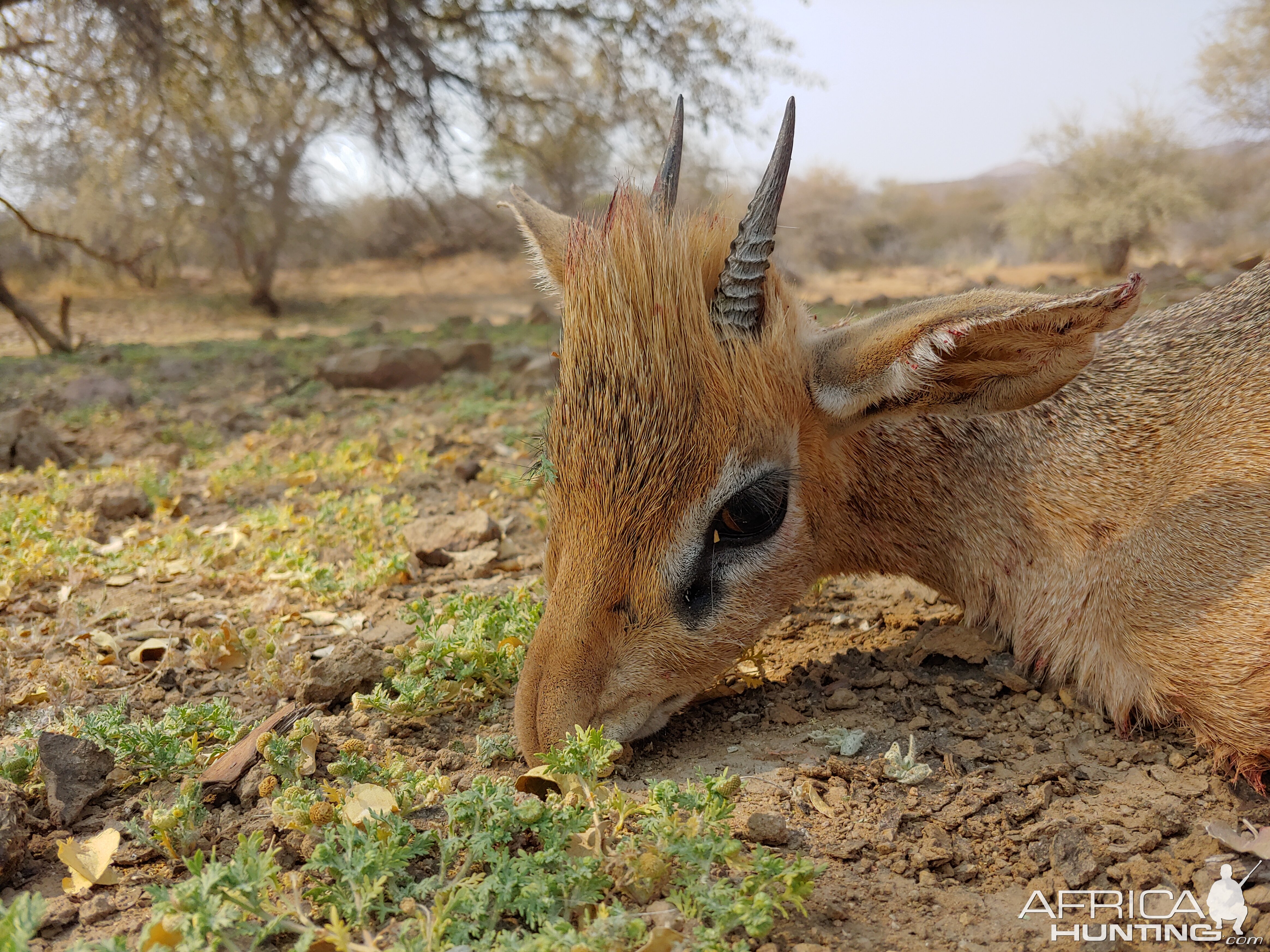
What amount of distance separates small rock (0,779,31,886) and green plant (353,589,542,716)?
2.79 feet

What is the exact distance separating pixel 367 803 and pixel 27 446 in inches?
200

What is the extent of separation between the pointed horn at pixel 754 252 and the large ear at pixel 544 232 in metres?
0.80

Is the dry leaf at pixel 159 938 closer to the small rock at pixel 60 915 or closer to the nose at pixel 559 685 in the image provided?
the small rock at pixel 60 915

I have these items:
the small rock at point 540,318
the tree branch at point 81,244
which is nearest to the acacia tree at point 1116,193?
the small rock at point 540,318

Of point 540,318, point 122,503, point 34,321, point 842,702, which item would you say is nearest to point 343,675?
point 842,702

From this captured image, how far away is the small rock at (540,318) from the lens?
14906 mm

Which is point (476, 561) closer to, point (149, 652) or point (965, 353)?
point (149, 652)

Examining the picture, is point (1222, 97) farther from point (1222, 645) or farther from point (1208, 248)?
point (1222, 645)

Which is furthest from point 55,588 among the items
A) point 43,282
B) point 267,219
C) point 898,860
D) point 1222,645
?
point 43,282

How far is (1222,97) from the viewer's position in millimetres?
18172

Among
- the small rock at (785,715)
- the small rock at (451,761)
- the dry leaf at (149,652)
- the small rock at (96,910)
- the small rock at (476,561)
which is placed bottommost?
the small rock at (785,715)

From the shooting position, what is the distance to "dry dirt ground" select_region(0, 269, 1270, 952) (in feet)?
6.45

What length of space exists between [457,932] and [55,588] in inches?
119

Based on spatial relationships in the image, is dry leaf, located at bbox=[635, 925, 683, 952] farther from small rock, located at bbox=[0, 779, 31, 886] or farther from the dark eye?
small rock, located at bbox=[0, 779, 31, 886]
